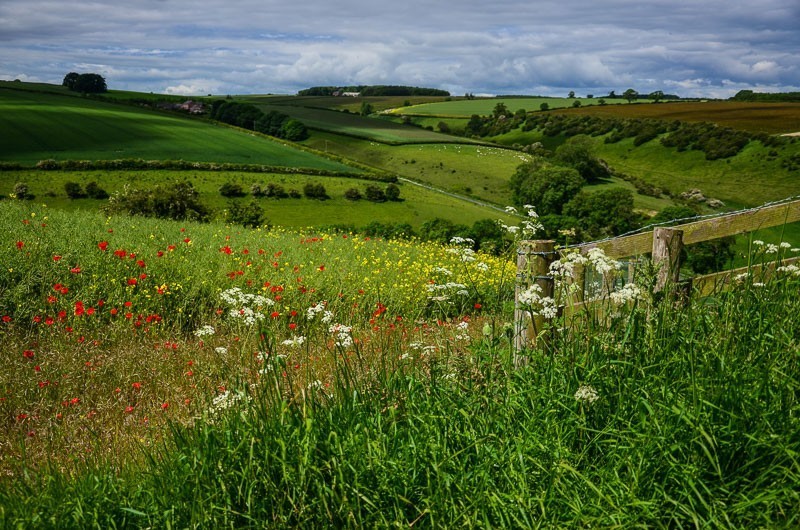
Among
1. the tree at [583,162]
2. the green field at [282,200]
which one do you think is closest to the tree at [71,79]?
the green field at [282,200]

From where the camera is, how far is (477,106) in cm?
18025

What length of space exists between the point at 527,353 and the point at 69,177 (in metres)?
62.5

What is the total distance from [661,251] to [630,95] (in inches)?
6664

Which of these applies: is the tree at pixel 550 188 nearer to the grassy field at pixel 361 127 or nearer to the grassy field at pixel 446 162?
the grassy field at pixel 446 162

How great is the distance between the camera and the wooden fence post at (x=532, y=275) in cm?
534

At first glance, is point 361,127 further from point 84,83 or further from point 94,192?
point 94,192

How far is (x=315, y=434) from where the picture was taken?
3.91 meters

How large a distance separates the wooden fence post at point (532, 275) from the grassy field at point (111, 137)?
220 ft

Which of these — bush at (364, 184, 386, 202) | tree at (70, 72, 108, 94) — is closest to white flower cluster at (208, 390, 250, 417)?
bush at (364, 184, 386, 202)

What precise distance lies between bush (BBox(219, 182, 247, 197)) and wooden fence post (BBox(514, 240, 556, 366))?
58628mm

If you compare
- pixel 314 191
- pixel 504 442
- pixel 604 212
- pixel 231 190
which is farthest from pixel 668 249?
pixel 604 212

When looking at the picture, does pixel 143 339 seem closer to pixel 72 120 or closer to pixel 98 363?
pixel 98 363

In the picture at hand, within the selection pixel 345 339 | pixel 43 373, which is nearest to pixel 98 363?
pixel 43 373

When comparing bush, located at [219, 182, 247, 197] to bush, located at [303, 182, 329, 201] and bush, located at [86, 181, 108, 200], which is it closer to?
bush, located at [303, 182, 329, 201]
